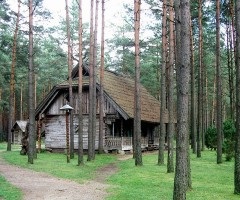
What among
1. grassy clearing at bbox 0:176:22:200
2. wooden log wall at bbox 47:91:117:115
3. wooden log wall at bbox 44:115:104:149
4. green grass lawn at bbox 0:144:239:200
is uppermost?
wooden log wall at bbox 47:91:117:115

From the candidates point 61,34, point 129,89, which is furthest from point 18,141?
point 129,89

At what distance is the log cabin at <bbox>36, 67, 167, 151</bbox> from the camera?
29047 mm

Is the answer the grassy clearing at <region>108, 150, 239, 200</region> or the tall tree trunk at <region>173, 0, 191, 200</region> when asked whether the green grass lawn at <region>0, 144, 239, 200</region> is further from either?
the tall tree trunk at <region>173, 0, 191, 200</region>

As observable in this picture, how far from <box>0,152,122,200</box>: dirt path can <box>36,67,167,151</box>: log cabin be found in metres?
13.4

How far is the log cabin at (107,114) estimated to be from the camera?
29047 millimetres

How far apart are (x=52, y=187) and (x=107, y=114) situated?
56.9 feet

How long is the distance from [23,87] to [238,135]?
169 ft

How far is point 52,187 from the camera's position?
39.6ft

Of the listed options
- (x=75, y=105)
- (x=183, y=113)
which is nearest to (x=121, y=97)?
(x=75, y=105)

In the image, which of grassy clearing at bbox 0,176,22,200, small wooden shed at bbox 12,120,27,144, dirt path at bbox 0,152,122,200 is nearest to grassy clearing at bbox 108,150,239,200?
dirt path at bbox 0,152,122,200

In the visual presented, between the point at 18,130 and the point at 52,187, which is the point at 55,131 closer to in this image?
the point at 52,187

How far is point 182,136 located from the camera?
7.48 metres

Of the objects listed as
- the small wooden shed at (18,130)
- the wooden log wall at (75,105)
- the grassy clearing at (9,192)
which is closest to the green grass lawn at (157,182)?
the grassy clearing at (9,192)

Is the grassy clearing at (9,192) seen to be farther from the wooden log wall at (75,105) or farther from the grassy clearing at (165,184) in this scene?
the wooden log wall at (75,105)
